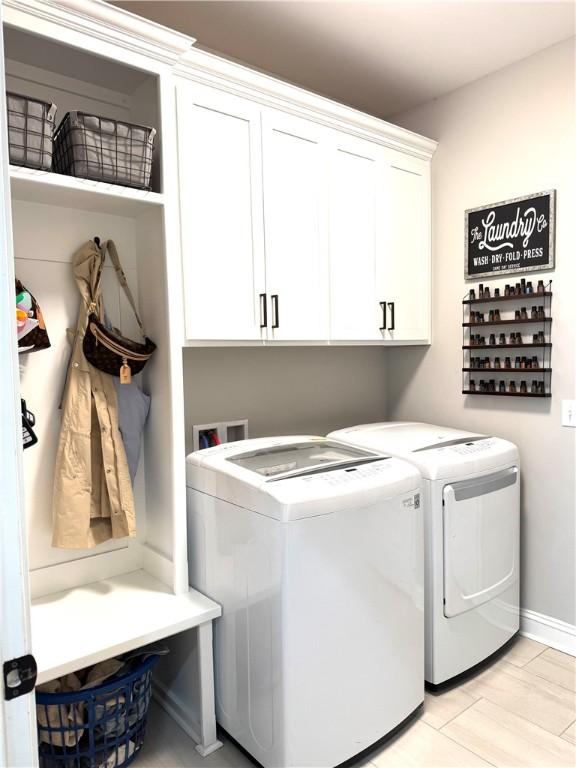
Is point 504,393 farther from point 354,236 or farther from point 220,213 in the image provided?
point 220,213

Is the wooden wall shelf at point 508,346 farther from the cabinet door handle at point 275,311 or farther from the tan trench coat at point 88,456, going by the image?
the tan trench coat at point 88,456

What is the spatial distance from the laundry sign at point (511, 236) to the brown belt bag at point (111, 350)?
1.63m

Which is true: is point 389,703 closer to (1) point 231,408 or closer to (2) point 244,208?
(1) point 231,408

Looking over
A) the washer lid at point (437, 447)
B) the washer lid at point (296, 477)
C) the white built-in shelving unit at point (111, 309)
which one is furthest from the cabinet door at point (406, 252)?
the white built-in shelving unit at point (111, 309)

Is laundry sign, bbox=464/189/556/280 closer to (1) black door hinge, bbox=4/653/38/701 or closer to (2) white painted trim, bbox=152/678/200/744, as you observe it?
(2) white painted trim, bbox=152/678/200/744

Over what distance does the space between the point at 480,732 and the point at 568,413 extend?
1.31 meters

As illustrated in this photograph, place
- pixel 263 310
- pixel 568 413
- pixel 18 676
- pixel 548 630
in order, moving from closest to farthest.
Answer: pixel 18 676
pixel 263 310
pixel 568 413
pixel 548 630

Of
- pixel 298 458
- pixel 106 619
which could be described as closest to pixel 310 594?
pixel 298 458

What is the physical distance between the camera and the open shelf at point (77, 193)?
158 centimetres

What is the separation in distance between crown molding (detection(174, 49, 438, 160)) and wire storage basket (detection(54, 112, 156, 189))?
34 centimetres

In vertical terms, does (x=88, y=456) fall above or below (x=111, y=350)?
below

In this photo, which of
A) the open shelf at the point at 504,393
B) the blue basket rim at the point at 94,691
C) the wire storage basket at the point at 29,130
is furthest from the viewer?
the open shelf at the point at 504,393

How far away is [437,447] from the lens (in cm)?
225

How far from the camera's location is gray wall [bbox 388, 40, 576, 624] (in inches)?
92.2
